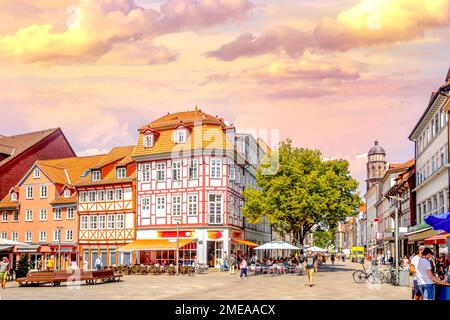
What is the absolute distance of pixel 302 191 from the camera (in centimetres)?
5206

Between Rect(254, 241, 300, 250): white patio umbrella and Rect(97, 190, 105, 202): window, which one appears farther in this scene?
Rect(97, 190, 105, 202): window

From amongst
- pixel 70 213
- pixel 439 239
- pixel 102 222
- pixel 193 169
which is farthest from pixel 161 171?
pixel 439 239

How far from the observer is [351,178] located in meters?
56.3

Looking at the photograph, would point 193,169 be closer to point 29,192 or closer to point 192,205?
point 192,205

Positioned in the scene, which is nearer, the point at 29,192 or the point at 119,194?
the point at 119,194

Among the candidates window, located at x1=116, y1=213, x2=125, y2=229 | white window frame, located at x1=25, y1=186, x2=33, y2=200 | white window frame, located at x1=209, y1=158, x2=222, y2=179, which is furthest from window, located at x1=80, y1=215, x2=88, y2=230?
white window frame, located at x1=209, y1=158, x2=222, y2=179

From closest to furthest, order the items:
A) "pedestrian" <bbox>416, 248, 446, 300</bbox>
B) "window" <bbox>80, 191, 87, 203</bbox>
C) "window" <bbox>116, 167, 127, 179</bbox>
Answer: "pedestrian" <bbox>416, 248, 446, 300</bbox>, "window" <bbox>116, 167, 127, 179</bbox>, "window" <bbox>80, 191, 87, 203</bbox>

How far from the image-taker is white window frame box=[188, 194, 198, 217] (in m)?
59.0

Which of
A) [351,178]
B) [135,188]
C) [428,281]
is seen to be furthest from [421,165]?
[428,281]

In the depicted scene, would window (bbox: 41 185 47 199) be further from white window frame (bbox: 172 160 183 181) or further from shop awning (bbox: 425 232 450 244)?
shop awning (bbox: 425 232 450 244)

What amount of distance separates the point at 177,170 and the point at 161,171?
6.13ft

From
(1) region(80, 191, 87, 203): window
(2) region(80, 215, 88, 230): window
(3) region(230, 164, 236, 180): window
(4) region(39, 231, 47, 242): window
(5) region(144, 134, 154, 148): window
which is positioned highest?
(5) region(144, 134, 154, 148): window

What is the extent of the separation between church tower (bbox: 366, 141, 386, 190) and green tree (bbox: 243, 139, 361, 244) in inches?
4633

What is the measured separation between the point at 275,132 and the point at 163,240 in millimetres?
28210
